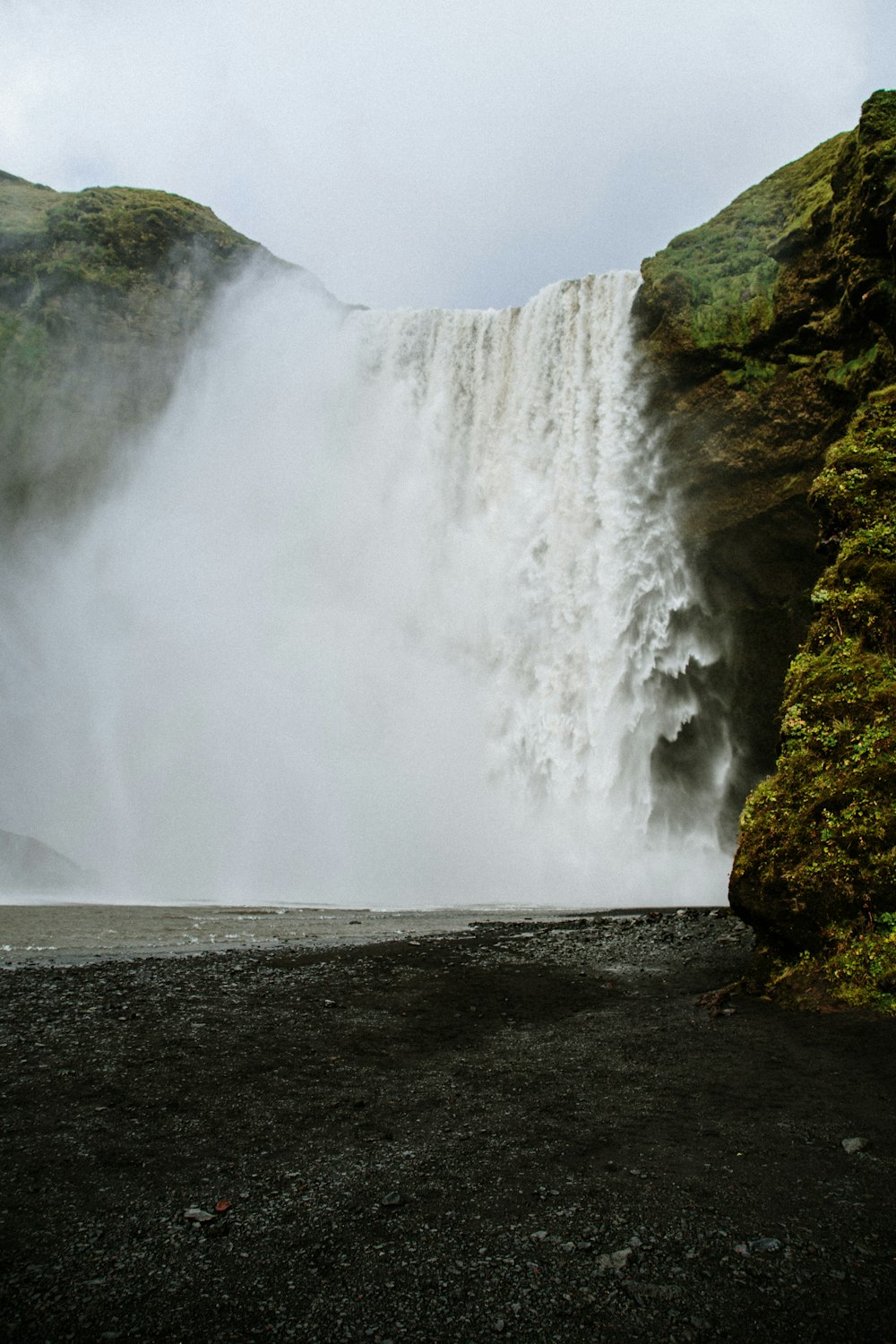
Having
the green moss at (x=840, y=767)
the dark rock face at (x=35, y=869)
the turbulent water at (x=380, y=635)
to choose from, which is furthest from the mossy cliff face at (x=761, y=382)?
the dark rock face at (x=35, y=869)

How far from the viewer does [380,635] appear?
107ft

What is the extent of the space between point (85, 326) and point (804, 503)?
110 feet

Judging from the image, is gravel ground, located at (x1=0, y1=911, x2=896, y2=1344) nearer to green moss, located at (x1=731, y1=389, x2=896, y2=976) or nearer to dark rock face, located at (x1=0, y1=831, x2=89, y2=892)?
green moss, located at (x1=731, y1=389, x2=896, y2=976)

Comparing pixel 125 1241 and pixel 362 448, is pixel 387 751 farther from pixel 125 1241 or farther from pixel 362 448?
pixel 125 1241

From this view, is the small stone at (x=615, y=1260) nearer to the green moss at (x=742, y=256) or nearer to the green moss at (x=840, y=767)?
the green moss at (x=840, y=767)

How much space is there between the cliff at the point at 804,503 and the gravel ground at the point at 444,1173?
1.12 metres

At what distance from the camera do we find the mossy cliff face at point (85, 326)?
122 ft

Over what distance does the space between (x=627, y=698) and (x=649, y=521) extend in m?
5.59

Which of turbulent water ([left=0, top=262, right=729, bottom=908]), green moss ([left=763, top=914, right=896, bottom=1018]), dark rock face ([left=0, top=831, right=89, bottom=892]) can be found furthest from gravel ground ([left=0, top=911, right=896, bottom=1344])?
dark rock face ([left=0, top=831, right=89, bottom=892])

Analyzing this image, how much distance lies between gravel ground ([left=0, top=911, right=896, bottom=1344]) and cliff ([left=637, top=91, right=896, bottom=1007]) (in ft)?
3.68

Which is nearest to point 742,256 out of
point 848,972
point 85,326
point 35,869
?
point 848,972

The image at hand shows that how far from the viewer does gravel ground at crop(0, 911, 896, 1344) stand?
2592mm

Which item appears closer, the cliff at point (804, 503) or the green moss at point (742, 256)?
the cliff at point (804, 503)

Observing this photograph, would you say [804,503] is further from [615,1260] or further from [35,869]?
[35,869]
